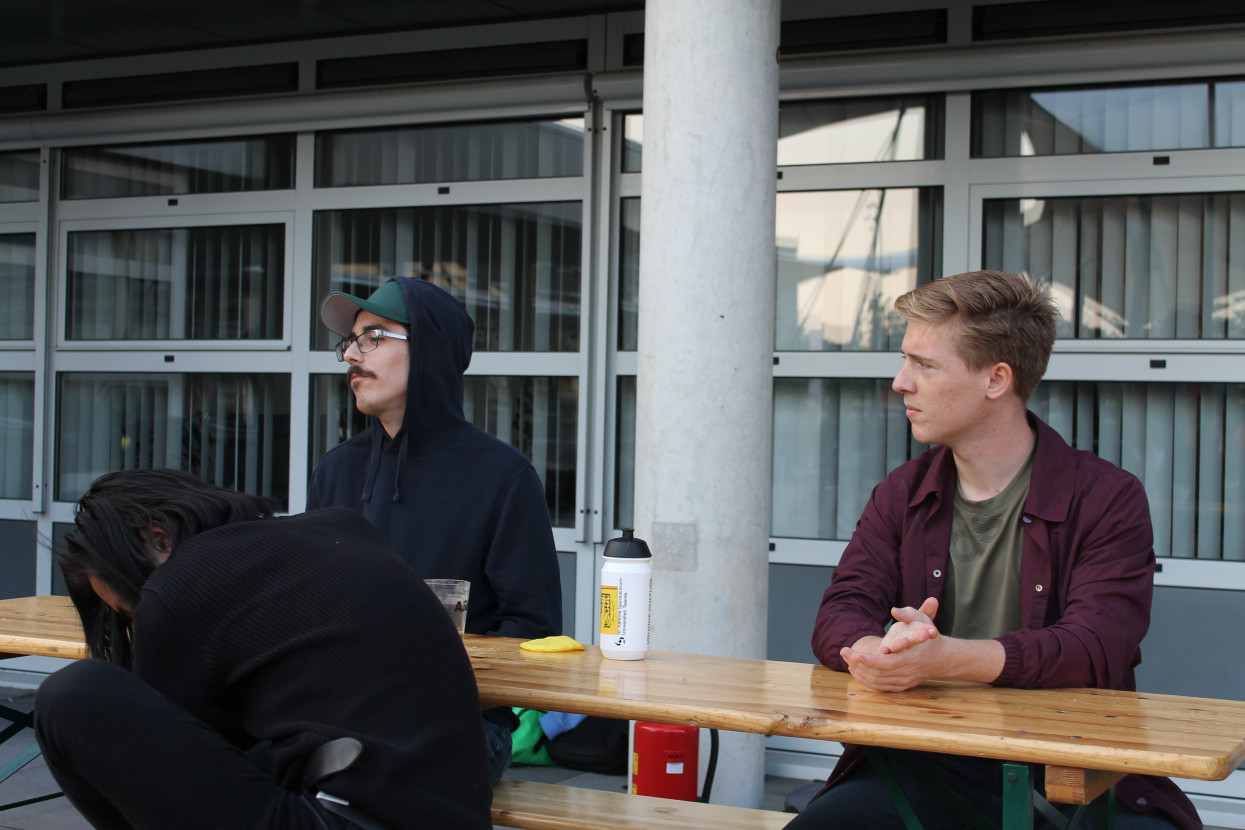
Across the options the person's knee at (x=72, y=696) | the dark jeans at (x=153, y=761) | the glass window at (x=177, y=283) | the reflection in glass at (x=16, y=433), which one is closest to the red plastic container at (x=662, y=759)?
the dark jeans at (x=153, y=761)

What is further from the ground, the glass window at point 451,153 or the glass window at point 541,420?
the glass window at point 451,153

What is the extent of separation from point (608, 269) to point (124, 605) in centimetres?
332

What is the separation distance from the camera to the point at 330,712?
5.38 ft

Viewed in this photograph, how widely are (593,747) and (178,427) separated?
2797 millimetres

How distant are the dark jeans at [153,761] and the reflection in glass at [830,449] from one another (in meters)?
3.39

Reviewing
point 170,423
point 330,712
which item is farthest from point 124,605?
point 170,423

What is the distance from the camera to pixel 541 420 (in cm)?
513

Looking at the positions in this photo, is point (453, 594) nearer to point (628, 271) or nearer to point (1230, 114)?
point (628, 271)

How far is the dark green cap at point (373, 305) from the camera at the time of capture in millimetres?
2740

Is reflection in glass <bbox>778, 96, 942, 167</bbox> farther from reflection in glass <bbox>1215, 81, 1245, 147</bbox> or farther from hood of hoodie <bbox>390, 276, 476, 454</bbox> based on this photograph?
hood of hoodie <bbox>390, 276, 476, 454</bbox>

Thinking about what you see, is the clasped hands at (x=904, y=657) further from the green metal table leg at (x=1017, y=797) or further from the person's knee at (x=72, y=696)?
the person's knee at (x=72, y=696)

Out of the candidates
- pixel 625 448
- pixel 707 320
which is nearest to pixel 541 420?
pixel 625 448

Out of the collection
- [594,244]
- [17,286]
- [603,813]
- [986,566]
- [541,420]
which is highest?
[594,244]

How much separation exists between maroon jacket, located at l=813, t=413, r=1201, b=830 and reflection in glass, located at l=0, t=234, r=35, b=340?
511 cm
